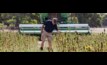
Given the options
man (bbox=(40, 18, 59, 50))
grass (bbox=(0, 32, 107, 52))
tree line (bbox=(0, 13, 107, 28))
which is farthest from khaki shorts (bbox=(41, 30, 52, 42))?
tree line (bbox=(0, 13, 107, 28))

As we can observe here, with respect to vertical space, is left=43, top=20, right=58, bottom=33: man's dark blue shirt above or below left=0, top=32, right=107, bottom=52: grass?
above

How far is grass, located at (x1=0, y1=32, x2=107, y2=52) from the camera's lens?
5840 mm

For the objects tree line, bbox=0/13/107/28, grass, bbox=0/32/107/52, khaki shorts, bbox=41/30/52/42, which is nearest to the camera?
tree line, bbox=0/13/107/28

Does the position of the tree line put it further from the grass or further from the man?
A: the grass

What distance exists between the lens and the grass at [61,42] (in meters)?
5.84

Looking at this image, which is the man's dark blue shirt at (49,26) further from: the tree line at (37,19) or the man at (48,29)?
the tree line at (37,19)

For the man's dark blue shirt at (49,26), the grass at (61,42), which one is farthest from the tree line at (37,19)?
the grass at (61,42)

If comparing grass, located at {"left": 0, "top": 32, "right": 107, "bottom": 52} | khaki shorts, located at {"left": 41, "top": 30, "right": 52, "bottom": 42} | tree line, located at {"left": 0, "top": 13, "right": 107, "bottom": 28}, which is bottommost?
grass, located at {"left": 0, "top": 32, "right": 107, "bottom": 52}
